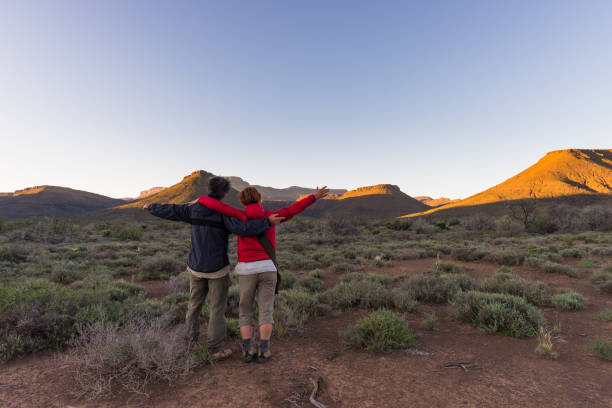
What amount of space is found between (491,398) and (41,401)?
4347 mm

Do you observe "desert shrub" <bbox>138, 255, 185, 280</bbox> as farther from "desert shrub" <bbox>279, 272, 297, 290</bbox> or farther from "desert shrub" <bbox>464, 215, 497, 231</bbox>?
"desert shrub" <bbox>464, 215, 497, 231</bbox>

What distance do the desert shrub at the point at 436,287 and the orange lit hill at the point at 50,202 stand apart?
267ft

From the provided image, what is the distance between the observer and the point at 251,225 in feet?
9.82

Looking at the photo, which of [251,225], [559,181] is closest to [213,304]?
[251,225]

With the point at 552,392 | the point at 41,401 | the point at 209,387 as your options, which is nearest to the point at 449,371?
the point at 552,392

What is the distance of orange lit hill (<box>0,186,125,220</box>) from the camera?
6994 centimetres

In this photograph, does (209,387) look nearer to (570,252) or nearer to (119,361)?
(119,361)

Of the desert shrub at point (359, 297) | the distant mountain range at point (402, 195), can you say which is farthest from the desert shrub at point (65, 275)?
the distant mountain range at point (402, 195)

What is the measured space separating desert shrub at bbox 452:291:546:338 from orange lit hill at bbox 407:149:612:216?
58116 mm

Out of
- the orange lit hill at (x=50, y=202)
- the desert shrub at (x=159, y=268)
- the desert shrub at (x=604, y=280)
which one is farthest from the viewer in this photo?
the orange lit hill at (x=50, y=202)

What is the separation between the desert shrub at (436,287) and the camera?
6027mm

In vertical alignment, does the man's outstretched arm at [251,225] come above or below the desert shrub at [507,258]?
above

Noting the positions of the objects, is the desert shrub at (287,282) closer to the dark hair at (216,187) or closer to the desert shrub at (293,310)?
the desert shrub at (293,310)

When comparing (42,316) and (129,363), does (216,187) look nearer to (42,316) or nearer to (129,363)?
(129,363)
